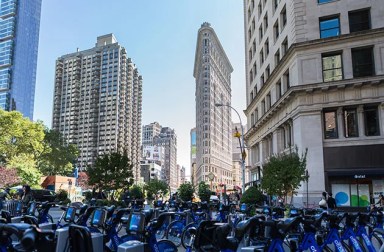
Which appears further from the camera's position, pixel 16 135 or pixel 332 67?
pixel 16 135

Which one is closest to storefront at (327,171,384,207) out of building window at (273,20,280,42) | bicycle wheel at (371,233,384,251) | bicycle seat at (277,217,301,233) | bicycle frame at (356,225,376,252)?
building window at (273,20,280,42)

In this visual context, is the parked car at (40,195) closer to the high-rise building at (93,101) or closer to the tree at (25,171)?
the tree at (25,171)

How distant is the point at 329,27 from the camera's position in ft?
88.1

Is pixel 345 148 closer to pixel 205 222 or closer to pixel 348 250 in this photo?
pixel 348 250

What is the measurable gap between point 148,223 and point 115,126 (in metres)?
140

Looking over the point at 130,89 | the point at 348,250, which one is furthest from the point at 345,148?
the point at 130,89

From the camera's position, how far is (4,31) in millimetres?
138750

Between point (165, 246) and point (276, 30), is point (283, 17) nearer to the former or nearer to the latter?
point (276, 30)

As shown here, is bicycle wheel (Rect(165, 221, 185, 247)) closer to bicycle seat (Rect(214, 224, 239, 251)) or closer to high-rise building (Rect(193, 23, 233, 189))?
bicycle seat (Rect(214, 224, 239, 251))

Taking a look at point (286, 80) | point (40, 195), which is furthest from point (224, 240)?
point (40, 195)

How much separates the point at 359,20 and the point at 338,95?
617 cm

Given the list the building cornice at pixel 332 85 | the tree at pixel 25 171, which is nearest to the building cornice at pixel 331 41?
the building cornice at pixel 332 85

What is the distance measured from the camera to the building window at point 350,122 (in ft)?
82.5

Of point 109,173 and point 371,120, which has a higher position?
point 371,120
